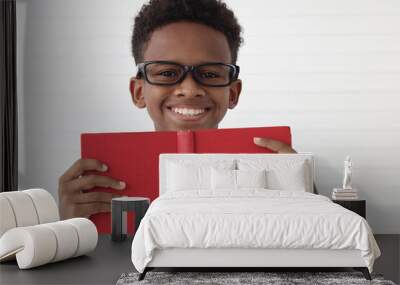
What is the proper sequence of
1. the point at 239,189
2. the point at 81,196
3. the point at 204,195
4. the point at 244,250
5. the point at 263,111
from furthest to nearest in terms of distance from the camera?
the point at 263,111 < the point at 81,196 < the point at 239,189 < the point at 204,195 < the point at 244,250

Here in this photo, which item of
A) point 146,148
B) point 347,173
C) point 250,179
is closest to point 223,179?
point 250,179

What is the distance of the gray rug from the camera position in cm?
472

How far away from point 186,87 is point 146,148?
75cm

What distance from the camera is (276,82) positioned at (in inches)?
298

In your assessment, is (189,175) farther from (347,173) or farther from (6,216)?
(347,173)

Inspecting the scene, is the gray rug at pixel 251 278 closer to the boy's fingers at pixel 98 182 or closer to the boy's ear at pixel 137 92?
the boy's fingers at pixel 98 182

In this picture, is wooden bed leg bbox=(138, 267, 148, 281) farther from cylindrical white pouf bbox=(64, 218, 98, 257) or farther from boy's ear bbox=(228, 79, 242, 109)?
boy's ear bbox=(228, 79, 242, 109)

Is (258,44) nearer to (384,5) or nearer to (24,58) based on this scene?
(384,5)

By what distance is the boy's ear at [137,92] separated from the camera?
24.6 ft

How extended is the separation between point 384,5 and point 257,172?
260 centimetres

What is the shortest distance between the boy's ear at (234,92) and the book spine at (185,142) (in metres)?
0.62

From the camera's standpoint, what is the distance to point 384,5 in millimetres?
7594

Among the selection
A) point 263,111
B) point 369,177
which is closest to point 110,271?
point 263,111

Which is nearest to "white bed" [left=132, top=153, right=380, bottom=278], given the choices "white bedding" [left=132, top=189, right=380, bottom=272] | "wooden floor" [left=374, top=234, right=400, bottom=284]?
"white bedding" [left=132, top=189, right=380, bottom=272]
